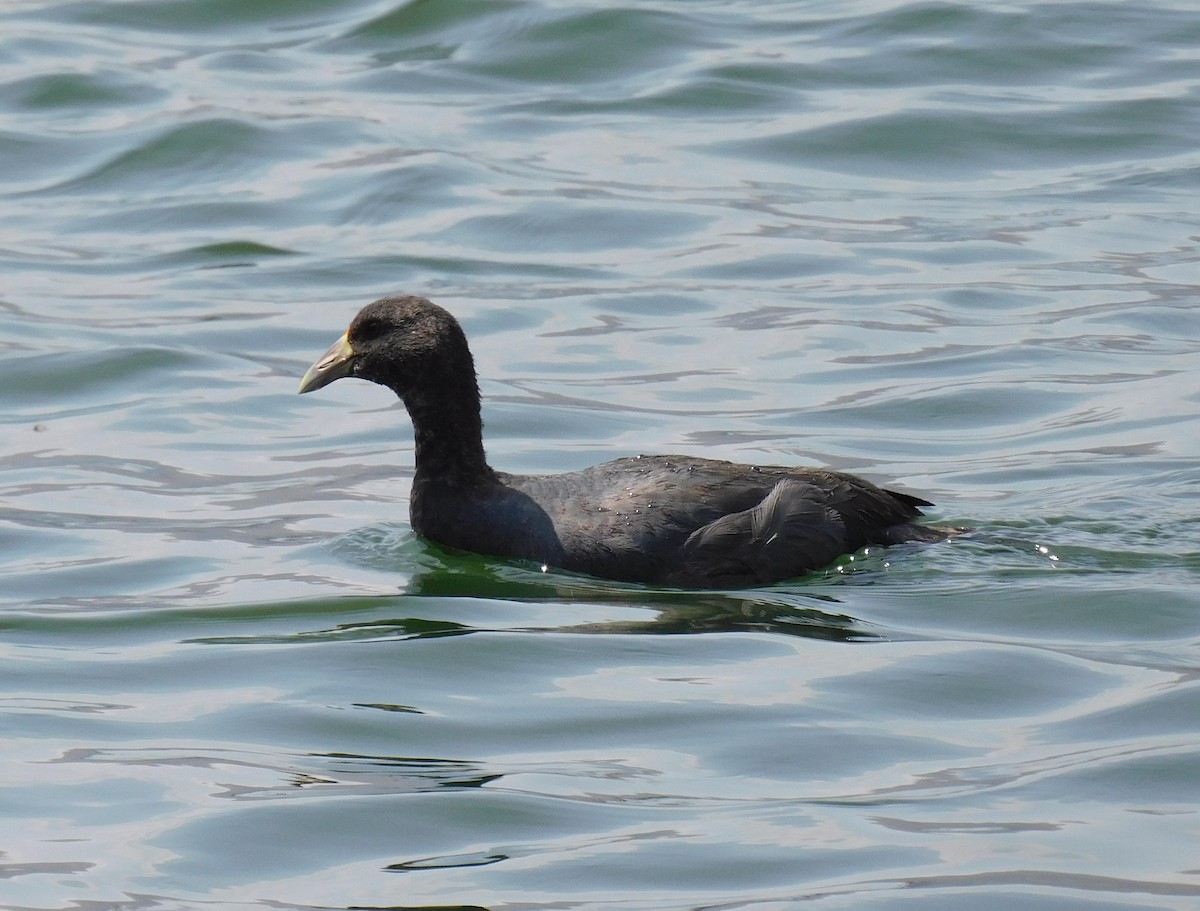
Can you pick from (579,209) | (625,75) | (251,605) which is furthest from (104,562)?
(625,75)

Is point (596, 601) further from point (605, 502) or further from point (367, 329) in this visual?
point (367, 329)

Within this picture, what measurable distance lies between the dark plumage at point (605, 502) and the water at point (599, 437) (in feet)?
0.46

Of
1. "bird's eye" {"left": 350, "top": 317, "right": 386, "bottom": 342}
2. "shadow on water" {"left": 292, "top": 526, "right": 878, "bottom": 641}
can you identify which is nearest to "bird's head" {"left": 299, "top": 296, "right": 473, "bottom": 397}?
"bird's eye" {"left": 350, "top": 317, "right": 386, "bottom": 342}

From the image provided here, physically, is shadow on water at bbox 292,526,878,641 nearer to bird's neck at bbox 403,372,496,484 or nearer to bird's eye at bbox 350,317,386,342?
bird's neck at bbox 403,372,496,484

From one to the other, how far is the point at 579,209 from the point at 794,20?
17.3 ft

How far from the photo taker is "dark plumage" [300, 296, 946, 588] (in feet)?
26.2

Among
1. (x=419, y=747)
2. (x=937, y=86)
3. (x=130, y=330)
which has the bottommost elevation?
(x=419, y=747)

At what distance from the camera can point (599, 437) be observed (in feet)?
35.1

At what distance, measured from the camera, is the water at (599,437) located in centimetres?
585

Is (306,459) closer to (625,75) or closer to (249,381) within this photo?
(249,381)

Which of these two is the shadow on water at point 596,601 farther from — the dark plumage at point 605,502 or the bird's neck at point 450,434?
the bird's neck at point 450,434

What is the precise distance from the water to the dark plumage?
14 centimetres

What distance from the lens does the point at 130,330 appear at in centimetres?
1279

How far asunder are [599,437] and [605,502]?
255 centimetres
